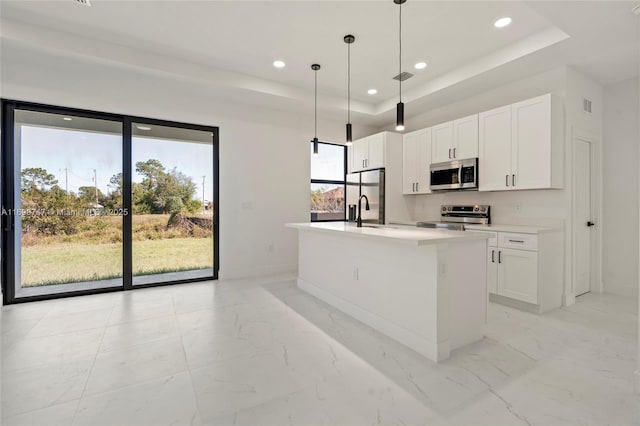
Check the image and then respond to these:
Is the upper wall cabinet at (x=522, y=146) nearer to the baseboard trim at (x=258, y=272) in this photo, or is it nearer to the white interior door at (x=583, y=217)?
the white interior door at (x=583, y=217)

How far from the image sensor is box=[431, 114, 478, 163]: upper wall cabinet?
407 centimetres

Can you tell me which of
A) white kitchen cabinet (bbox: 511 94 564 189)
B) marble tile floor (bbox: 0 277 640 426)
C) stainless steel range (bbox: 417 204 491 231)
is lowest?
marble tile floor (bbox: 0 277 640 426)

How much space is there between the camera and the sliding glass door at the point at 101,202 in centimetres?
356

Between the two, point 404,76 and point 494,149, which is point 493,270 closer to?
point 494,149

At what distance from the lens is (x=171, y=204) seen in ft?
14.4

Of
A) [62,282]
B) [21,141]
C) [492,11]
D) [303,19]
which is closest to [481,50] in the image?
[492,11]

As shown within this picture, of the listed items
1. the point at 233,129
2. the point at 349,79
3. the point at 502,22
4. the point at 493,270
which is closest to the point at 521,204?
the point at 493,270

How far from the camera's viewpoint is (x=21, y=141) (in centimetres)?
356

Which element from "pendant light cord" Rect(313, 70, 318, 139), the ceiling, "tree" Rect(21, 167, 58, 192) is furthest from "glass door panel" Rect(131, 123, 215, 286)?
"pendant light cord" Rect(313, 70, 318, 139)

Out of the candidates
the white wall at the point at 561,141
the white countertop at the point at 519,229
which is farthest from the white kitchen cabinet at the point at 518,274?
the white wall at the point at 561,141

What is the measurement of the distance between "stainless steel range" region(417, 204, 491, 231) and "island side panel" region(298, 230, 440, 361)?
1670 mm

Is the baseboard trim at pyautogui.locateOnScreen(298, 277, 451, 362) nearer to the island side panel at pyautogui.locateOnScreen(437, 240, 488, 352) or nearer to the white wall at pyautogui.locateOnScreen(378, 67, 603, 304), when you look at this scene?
the island side panel at pyautogui.locateOnScreen(437, 240, 488, 352)

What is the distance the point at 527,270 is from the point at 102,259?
5.15 m

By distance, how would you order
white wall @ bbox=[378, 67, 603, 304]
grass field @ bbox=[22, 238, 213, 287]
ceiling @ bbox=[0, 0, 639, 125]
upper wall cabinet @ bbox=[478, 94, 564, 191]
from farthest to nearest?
grass field @ bbox=[22, 238, 213, 287] < white wall @ bbox=[378, 67, 603, 304] < upper wall cabinet @ bbox=[478, 94, 564, 191] < ceiling @ bbox=[0, 0, 639, 125]
